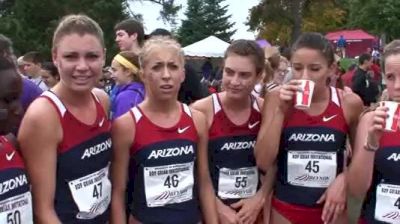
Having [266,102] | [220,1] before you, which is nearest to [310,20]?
[220,1]

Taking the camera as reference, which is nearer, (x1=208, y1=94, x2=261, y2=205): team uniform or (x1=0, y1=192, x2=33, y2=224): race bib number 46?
(x1=0, y1=192, x2=33, y2=224): race bib number 46

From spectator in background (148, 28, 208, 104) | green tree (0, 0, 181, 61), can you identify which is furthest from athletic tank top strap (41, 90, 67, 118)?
green tree (0, 0, 181, 61)

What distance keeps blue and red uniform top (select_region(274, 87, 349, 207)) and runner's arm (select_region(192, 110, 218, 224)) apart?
539 mm

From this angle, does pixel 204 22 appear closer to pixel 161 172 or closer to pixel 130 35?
pixel 130 35

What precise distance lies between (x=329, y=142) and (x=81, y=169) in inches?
62.6

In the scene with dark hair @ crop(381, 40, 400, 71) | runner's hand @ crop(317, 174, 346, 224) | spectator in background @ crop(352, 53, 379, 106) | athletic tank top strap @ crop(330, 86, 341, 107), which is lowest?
spectator in background @ crop(352, 53, 379, 106)

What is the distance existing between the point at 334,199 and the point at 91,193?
152 cm

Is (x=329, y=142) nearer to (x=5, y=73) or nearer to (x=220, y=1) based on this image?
(x=5, y=73)

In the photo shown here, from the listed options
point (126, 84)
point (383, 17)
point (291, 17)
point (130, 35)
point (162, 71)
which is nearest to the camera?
point (162, 71)

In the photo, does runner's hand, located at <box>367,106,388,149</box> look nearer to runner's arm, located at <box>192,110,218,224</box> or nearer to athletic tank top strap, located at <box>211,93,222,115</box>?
runner's arm, located at <box>192,110,218,224</box>

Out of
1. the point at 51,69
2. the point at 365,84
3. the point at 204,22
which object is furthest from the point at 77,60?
the point at 204,22

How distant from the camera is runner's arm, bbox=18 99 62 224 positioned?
3266 mm

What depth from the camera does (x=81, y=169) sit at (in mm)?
3475

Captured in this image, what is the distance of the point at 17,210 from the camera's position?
3.10 metres
